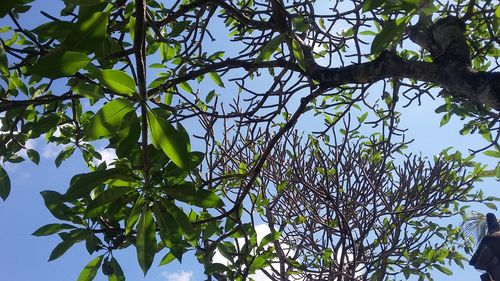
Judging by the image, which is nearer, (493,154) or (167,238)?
(167,238)

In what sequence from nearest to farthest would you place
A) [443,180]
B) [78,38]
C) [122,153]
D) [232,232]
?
1. [78,38]
2. [122,153]
3. [232,232]
4. [443,180]

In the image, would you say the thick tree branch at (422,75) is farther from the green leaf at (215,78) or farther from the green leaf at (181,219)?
the green leaf at (181,219)

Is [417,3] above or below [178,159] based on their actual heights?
above

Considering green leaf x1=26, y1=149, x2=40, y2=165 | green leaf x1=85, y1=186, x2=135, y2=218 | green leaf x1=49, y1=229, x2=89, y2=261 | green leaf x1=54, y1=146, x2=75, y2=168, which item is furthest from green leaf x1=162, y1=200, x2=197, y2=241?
green leaf x1=54, y1=146, x2=75, y2=168

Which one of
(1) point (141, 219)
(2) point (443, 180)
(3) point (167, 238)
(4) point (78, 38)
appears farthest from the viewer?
(2) point (443, 180)

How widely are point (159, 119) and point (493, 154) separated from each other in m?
2.52

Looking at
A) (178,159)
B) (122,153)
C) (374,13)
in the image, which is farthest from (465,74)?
(122,153)

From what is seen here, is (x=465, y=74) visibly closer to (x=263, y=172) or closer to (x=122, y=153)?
(x=122, y=153)

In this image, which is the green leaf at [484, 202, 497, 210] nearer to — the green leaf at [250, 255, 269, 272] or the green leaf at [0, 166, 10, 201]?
the green leaf at [250, 255, 269, 272]

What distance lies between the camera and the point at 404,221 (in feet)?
13.8

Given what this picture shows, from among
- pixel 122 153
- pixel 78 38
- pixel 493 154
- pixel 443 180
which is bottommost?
pixel 122 153

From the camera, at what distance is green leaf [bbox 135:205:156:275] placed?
4.75ft

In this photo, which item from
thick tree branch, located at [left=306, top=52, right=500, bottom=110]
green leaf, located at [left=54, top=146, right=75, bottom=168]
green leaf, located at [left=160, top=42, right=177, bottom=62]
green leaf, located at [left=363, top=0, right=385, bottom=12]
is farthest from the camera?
green leaf, located at [left=54, top=146, right=75, bottom=168]

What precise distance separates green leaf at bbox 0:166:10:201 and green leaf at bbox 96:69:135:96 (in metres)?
1.40
